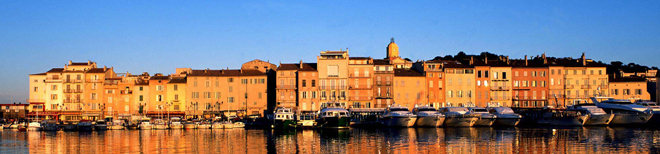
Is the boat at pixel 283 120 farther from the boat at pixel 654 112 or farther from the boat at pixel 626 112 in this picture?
the boat at pixel 654 112

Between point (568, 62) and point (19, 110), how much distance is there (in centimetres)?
8455

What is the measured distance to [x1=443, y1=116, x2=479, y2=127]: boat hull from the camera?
82.3 metres

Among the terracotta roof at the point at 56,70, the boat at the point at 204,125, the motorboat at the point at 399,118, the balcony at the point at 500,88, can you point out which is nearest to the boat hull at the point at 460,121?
the motorboat at the point at 399,118

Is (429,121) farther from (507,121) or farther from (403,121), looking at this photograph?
(507,121)

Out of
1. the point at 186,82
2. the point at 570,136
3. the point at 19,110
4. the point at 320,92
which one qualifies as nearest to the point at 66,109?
the point at 19,110

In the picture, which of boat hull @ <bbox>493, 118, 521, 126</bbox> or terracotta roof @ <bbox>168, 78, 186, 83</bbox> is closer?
boat hull @ <bbox>493, 118, 521, 126</bbox>

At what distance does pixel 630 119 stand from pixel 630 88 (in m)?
26.9

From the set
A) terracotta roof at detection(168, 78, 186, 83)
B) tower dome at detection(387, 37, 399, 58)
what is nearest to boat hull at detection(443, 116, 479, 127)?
tower dome at detection(387, 37, 399, 58)

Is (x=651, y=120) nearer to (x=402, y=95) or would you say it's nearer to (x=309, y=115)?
(x=402, y=95)

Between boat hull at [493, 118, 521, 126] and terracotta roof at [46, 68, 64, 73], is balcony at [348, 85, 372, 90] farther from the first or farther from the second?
terracotta roof at [46, 68, 64, 73]

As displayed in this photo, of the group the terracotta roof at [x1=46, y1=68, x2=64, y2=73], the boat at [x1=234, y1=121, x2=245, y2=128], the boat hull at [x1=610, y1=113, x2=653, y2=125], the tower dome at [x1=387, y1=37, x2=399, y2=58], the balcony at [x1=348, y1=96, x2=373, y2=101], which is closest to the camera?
the boat hull at [x1=610, y1=113, x2=653, y2=125]

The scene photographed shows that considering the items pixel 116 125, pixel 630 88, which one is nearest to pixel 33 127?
pixel 116 125

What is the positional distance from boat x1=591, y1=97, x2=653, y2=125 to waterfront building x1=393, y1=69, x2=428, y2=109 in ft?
82.6

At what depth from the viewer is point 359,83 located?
9712cm
